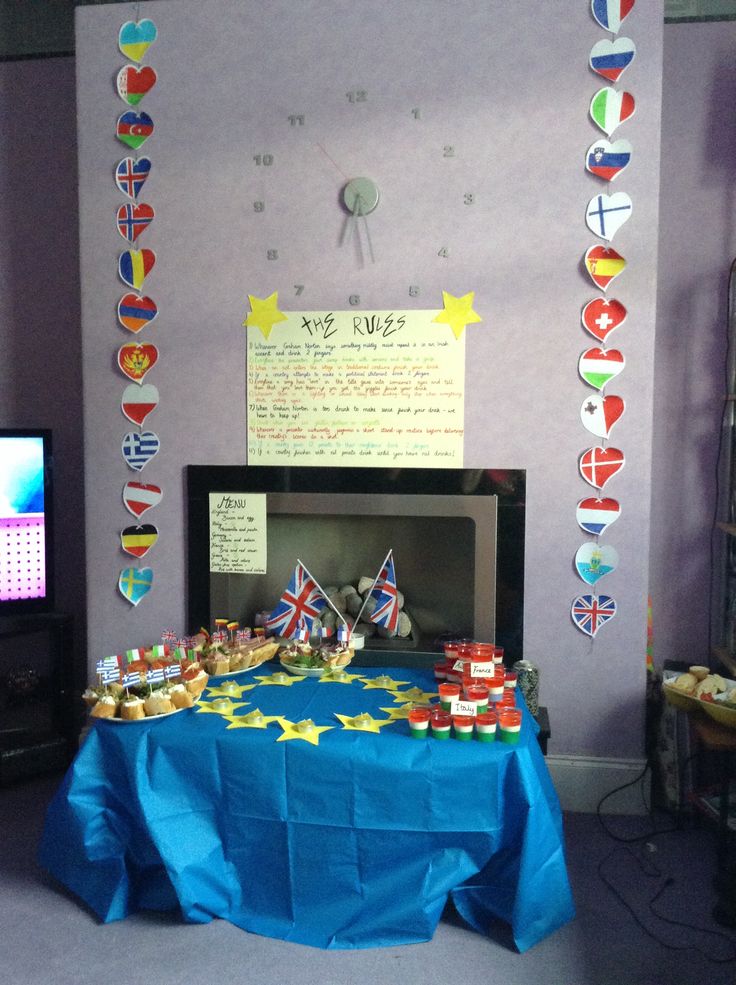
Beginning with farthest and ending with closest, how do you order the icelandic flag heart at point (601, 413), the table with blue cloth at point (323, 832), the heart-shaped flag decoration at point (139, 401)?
the heart-shaped flag decoration at point (139, 401) < the icelandic flag heart at point (601, 413) < the table with blue cloth at point (323, 832)

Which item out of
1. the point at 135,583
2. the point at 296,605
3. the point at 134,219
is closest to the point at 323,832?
the point at 296,605

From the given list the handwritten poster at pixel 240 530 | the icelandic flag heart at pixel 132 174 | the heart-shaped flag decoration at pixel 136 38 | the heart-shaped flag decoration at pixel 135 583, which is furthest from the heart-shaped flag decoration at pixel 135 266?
the heart-shaped flag decoration at pixel 135 583

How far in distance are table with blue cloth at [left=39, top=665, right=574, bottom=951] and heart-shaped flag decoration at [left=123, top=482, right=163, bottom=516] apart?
875mm

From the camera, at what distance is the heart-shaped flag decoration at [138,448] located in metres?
2.70

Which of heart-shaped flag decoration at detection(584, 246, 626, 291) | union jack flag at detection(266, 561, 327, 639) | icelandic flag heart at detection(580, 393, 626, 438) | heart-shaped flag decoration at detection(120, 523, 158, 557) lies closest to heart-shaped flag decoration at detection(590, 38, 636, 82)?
heart-shaped flag decoration at detection(584, 246, 626, 291)

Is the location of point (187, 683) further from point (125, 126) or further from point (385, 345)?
point (125, 126)

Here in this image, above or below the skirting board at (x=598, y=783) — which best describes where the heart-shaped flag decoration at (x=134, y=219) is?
above

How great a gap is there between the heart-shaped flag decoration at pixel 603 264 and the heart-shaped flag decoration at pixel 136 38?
1.54 m

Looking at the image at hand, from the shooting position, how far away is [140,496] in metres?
2.71

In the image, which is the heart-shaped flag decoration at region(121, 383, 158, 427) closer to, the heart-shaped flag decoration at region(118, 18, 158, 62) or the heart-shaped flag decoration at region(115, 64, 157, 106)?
the heart-shaped flag decoration at region(115, 64, 157, 106)

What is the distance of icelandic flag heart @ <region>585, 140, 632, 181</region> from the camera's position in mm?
2389

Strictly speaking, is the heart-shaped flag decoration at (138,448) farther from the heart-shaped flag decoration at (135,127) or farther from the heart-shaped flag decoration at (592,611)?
the heart-shaped flag decoration at (592,611)

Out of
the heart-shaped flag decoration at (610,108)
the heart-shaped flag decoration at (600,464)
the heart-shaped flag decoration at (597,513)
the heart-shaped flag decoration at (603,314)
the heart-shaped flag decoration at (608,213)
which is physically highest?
the heart-shaped flag decoration at (610,108)

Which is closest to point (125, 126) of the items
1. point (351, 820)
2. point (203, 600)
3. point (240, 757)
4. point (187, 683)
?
point (203, 600)
